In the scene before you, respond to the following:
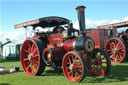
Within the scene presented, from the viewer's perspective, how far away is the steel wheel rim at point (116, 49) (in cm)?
910

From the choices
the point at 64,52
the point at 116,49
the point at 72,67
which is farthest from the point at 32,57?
the point at 116,49

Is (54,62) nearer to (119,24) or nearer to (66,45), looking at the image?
(66,45)

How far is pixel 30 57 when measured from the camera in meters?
6.41

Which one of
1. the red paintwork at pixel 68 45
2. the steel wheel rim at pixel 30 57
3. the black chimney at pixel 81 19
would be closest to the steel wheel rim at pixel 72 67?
the red paintwork at pixel 68 45

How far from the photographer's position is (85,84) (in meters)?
4.63

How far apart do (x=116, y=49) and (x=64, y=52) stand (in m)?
4.42

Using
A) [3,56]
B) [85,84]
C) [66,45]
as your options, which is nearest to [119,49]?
[66,45]

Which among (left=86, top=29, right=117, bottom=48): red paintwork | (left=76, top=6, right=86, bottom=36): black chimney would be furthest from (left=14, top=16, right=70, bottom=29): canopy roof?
(left=86, top=29, right=117, bottom=48): red paintwork

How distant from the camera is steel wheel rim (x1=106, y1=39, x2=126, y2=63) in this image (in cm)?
910

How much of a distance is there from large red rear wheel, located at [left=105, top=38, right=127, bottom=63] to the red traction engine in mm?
3321

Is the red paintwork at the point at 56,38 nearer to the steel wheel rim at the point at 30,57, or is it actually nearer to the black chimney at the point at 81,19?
the steel wheel rim at the point at 30,57

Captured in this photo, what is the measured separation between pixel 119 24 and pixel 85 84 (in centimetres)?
715

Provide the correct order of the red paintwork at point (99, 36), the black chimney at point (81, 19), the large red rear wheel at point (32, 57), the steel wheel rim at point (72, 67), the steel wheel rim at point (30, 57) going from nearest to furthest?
the steel wheel rim at point (72, 67) → the black chimney at point (81, 19) → the large red rear wheel at point (32, 57) → the steel wheel rim at point (30, 57) → the red paintwork at point (99, 36)

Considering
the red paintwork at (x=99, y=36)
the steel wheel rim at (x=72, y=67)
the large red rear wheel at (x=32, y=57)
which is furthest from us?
the red paintwork at (x=99, y=36)
